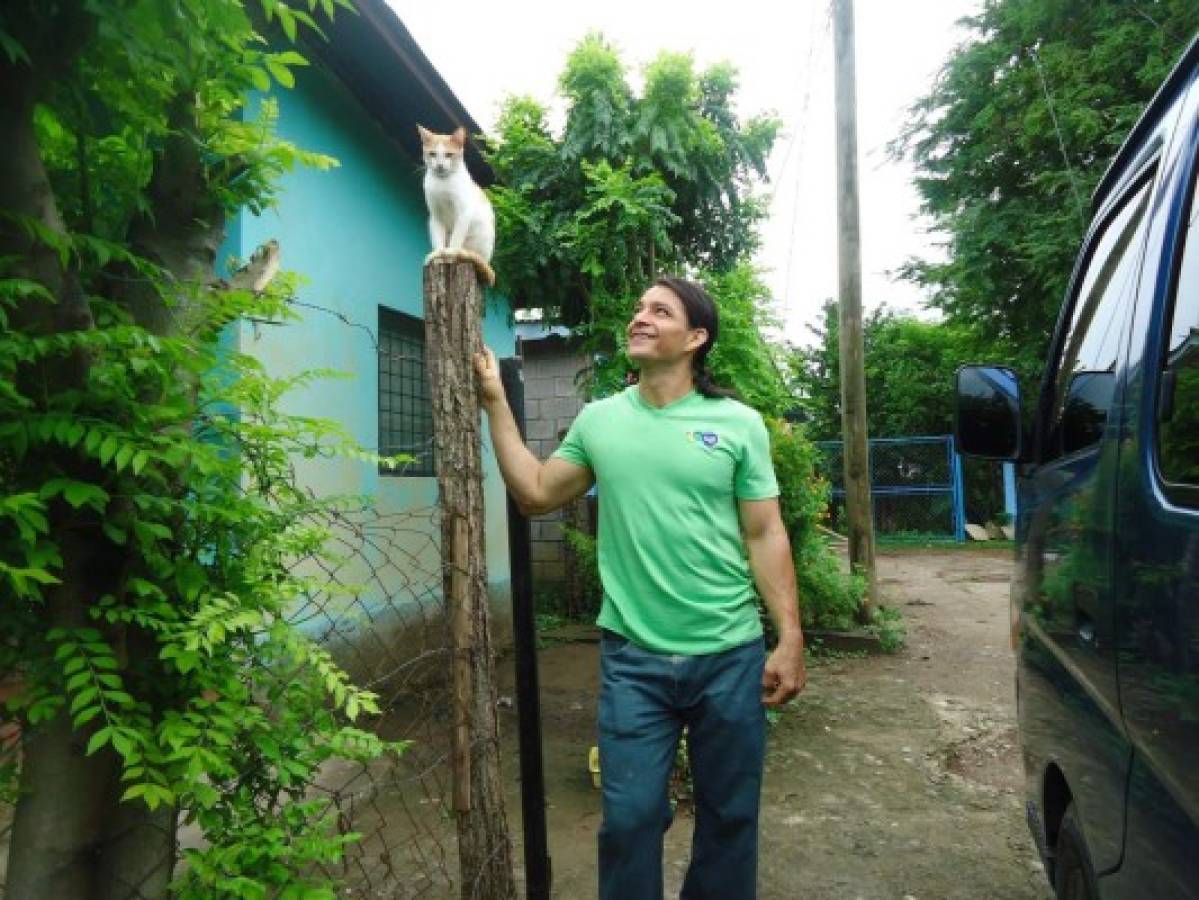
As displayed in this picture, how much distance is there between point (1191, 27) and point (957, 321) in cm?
471

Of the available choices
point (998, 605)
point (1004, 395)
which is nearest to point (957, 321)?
point (998, 605)

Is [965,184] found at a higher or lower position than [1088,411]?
higher

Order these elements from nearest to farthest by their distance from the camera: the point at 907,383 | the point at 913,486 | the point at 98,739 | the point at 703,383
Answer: the point at 98,739 < the point at 703,383 < the point at 913,486 < the point at 907,383

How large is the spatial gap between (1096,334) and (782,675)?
1083mm

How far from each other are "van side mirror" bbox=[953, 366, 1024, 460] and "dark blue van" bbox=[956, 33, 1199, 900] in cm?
15

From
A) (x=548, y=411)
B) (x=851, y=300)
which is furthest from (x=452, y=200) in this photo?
(x=548, y=411)

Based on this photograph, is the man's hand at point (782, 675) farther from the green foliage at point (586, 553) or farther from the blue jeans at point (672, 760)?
the green foliage at point (586, 553)

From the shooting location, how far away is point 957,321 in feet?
41.2

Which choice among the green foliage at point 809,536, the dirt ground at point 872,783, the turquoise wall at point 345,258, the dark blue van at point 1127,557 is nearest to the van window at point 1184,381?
the dark blue van at point 1127,557

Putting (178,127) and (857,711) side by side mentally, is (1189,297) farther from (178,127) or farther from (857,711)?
(857,711)

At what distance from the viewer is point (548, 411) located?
26.7ft

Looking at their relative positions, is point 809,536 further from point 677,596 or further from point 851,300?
point 677,596

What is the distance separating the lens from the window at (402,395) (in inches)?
216

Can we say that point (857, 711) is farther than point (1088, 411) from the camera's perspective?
Yes
